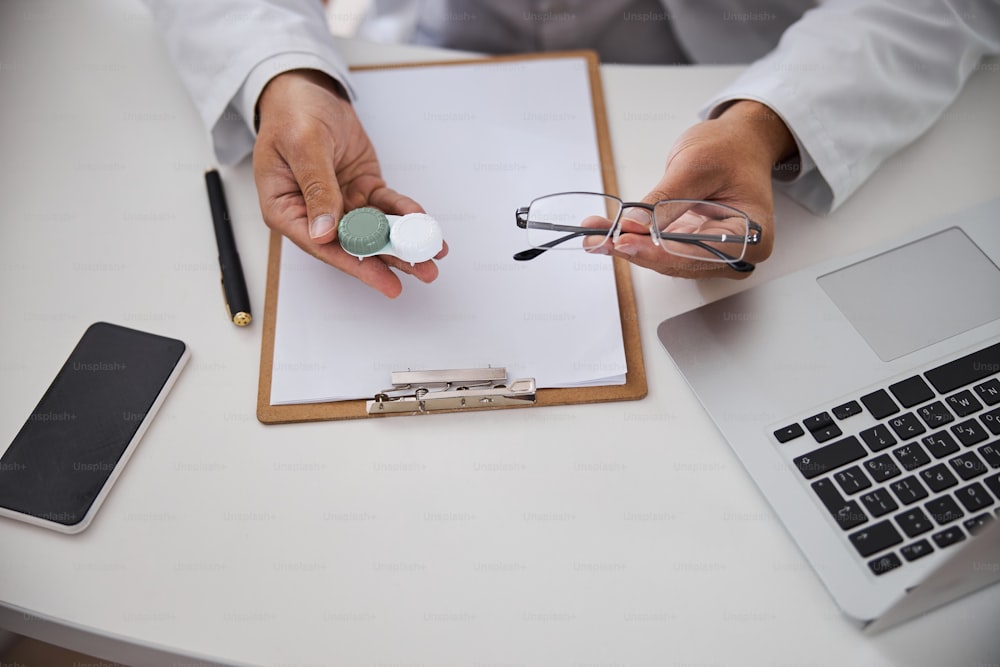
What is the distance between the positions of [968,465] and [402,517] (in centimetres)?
52

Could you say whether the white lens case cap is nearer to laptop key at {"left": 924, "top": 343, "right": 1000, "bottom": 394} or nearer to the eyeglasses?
the eyeglasses

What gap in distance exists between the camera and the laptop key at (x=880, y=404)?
0.70m

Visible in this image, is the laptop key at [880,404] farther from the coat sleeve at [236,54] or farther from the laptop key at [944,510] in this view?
the coat sleeve at [236,54]

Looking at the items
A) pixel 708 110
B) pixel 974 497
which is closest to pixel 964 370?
pixel 974 497

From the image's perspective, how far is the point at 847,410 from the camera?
70cm

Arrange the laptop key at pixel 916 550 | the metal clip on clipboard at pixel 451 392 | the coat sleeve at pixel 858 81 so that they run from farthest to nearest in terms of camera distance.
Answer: the coat sleeve at pixel 858 81
the metal clip on clipboard at pixel 451 392
the laptop key at pixel 916 550

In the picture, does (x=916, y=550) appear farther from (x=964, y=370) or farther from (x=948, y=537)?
(x=964, y=370)

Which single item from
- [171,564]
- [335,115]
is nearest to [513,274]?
[335,115]

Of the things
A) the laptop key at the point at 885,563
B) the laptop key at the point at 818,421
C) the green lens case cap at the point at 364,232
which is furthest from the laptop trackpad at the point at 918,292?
the green lens case cap at the point at 364,232

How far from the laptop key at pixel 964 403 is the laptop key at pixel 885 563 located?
0.16m

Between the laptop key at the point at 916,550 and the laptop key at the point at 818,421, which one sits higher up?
the laptop key at the point at 818,421

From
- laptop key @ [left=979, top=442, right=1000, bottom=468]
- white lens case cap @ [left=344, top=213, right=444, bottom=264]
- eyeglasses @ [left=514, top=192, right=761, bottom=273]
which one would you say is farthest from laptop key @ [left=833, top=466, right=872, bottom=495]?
white lens case cap @ [left=344, top=213, right=444, bottom=264]

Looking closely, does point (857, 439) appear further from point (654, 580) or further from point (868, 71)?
point (868, 71)

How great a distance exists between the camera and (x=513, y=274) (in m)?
0.84
